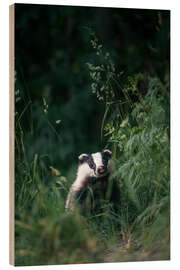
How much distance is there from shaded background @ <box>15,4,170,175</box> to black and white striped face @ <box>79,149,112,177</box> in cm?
7

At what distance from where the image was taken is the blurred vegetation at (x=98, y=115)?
19.6 feet

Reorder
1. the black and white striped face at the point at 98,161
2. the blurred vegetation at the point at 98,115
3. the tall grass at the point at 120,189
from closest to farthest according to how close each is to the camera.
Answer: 1. the tall grass at the point at 120,189
2. the blurred vegetation at the point at 98,115
3. the black and white striped face at the point at 98,161

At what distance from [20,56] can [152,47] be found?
1241mm

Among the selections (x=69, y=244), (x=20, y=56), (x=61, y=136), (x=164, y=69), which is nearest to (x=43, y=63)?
(x=20, y=56)

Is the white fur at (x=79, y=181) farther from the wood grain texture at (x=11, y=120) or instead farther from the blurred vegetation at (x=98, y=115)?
the wood grain texture at (x=11, y=120)

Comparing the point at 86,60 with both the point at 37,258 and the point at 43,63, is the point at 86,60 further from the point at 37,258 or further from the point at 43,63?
the point at 37,258

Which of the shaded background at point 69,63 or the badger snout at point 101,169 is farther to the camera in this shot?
the badger snout at point 101,169

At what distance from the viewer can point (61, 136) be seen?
6137 mm

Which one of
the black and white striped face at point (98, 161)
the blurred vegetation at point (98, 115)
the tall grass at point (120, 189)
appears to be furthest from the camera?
the black and white striped face at point (98, 161)

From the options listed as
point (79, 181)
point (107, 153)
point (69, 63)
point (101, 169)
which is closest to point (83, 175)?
point (79, 181)

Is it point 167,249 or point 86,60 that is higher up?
point 86,60

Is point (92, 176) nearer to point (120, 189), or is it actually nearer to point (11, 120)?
point (120, 189)

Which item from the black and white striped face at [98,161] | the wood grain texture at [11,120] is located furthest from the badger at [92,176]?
the wood grain texture at [11,120]

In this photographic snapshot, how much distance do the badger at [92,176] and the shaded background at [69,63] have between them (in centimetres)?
9
